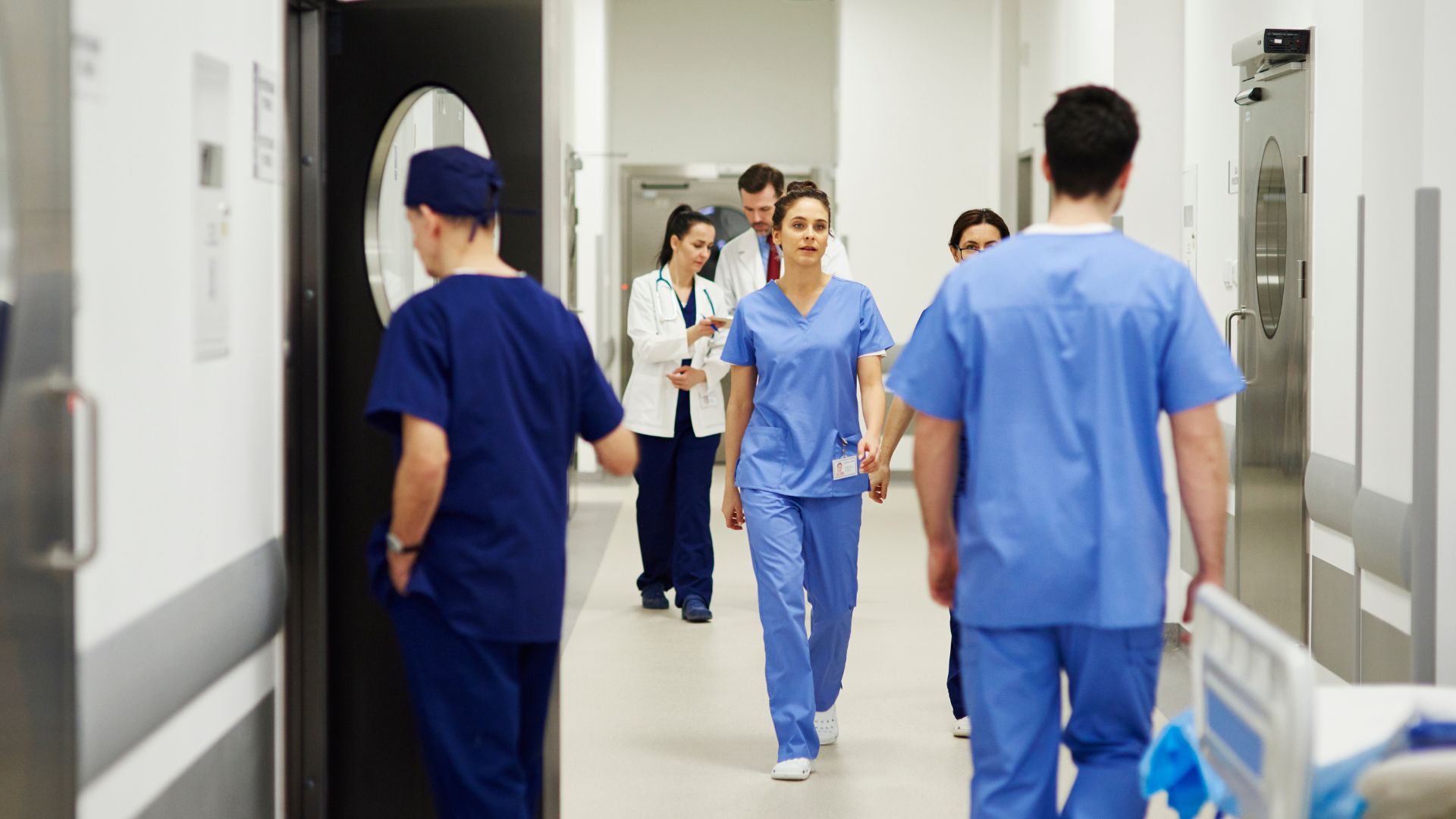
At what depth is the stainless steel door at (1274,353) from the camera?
4895 millimetres

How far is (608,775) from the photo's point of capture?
3.94m

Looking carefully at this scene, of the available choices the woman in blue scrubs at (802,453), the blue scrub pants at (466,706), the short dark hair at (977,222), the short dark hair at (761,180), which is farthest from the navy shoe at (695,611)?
the blue scrub pants at (466,706)

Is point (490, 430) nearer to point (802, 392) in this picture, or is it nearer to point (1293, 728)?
point (1293, 728)

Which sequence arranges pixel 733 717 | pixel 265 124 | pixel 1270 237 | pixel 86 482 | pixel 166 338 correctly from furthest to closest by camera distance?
pixel 1270 237 < pixel 733 717 < pixel 265 124 < pixel 166 338 < pixel 86 482

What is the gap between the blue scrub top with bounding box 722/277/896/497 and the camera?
386 centimetres

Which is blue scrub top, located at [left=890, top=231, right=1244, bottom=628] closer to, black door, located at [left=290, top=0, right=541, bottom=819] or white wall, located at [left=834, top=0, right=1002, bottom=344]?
black door, located at [left=290, top=0, right=541, bottom=819]

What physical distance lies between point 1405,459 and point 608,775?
2.19m

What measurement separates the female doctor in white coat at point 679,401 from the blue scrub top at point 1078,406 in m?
3.50

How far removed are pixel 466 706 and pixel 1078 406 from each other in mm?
1150

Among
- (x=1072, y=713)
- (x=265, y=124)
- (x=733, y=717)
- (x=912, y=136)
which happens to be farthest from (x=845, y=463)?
(x=912, y=136)

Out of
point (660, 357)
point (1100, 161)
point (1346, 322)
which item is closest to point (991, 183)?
point (660, 357)

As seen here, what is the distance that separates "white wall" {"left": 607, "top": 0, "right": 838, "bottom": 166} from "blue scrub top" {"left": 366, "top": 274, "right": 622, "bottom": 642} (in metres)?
8.84

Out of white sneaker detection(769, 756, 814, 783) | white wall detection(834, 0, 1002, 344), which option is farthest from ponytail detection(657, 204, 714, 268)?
white wall detection(834, 0, 1002, 344)

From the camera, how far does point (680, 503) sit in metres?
5.92
